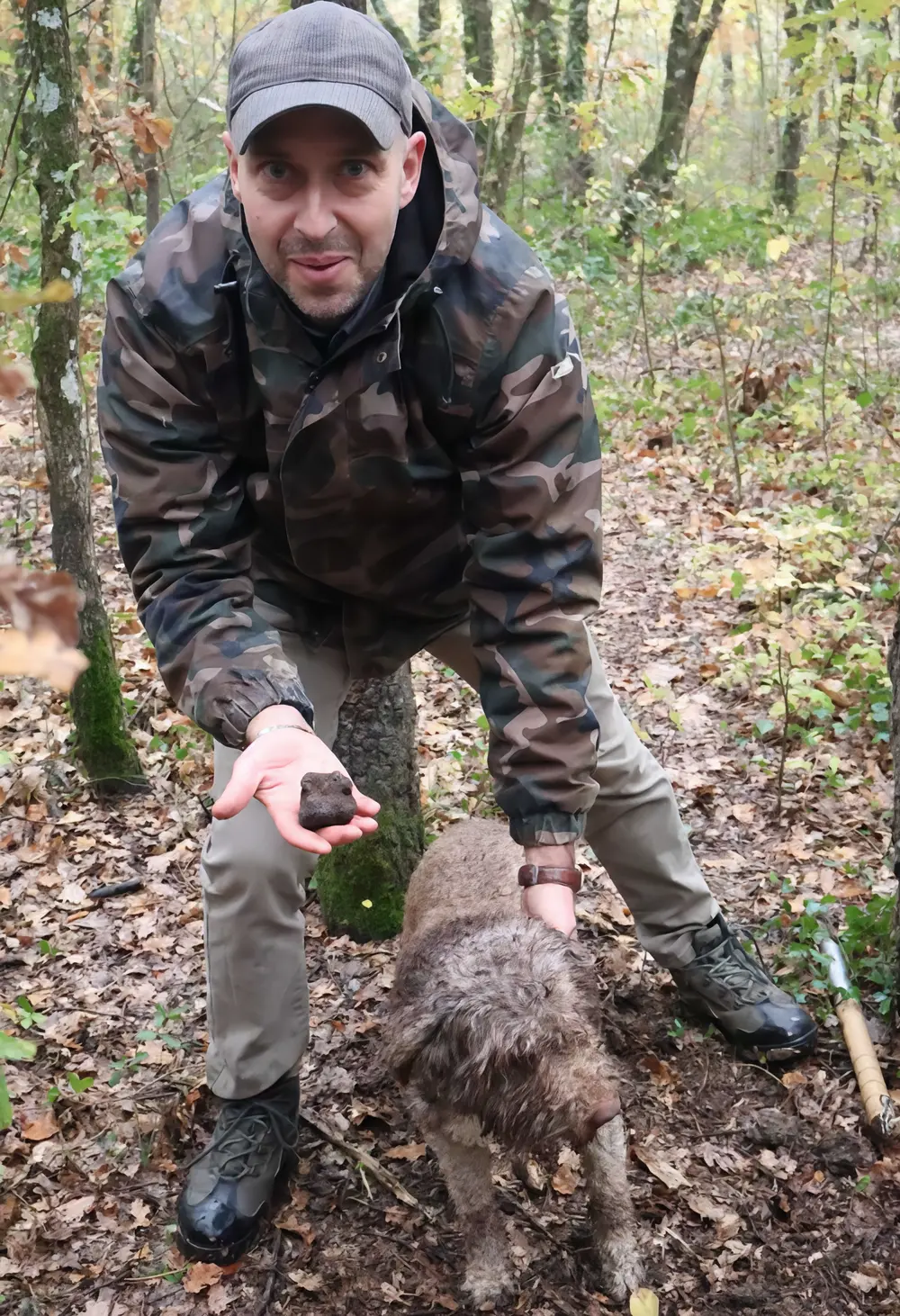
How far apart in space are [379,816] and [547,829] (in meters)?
1.69

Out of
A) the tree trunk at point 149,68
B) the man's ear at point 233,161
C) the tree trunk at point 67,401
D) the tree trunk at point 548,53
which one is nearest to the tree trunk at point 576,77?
the tree trunk at point 548,53

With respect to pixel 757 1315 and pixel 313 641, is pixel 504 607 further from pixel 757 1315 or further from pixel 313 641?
pixel 757 1315

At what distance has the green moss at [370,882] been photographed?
468cm

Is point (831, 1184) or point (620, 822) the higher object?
point (620, 822)

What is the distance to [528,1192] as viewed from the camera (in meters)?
3.61

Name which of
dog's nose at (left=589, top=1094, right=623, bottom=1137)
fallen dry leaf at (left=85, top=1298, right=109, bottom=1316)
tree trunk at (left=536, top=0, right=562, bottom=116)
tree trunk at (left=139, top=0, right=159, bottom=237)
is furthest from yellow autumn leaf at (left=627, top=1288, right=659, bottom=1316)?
tree trunk at (left=536, top=0, right=562, bottom=116)

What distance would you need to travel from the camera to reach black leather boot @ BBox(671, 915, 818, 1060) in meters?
3.88

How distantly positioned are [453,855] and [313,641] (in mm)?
910

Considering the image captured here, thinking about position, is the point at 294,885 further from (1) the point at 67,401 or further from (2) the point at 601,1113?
(1) the point at 67,401

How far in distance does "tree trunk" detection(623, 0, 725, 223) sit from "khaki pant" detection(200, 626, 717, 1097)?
13.3m

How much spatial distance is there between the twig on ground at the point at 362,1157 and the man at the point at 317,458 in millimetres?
336

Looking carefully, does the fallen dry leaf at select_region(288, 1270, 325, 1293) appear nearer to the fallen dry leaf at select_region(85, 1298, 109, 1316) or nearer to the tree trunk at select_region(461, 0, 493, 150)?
the fallen dry leaf at select_region(85, 1298, 109, 1316)

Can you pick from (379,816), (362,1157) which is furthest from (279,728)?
(379,816)

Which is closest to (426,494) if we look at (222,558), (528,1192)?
(222,558)
